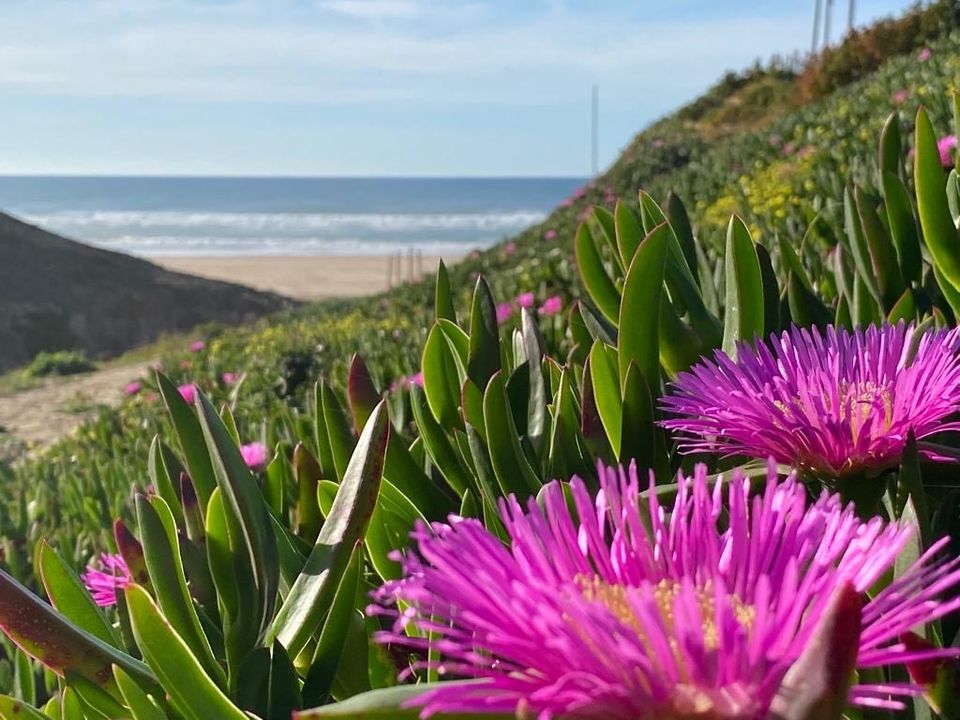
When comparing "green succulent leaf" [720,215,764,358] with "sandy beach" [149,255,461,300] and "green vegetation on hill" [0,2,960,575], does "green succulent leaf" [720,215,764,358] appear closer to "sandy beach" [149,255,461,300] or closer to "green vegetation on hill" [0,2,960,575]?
"green vegetation on hill" [0,2,960,575]

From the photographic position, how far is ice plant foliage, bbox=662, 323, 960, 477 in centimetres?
48

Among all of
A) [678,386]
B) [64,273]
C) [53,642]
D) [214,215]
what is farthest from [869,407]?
[214,215]

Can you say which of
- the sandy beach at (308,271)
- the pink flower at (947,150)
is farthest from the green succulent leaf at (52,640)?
the sandy beach at (308,271)

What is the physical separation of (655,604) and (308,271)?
26414mm

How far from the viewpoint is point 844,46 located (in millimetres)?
12375

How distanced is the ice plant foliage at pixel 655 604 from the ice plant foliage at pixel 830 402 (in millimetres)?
86

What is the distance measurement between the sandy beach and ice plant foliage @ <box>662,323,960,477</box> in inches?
723

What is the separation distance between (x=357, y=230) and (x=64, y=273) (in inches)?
983

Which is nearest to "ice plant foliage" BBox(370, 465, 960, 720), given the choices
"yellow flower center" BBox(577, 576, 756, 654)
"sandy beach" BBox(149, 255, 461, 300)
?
"yellow flower center" BBox(577, 576, 756, 654)

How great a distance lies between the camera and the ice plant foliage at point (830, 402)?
0.48 metres

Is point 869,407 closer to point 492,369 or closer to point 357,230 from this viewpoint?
point 492,369

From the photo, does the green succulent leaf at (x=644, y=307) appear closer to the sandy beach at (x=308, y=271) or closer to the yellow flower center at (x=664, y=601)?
the yellow flower center at (x=664, y=601)

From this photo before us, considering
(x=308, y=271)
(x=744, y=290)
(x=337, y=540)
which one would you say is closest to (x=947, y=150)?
(x=744, y=290)

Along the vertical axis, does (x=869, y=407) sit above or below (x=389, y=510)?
above
